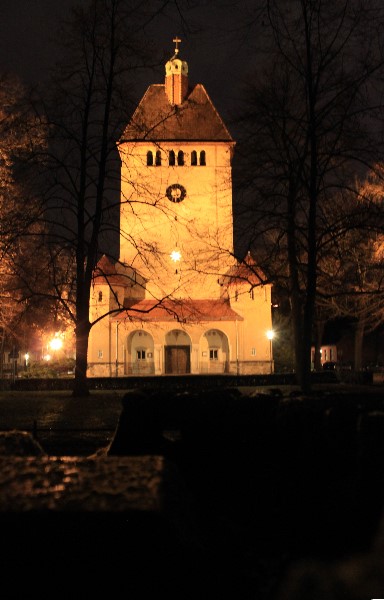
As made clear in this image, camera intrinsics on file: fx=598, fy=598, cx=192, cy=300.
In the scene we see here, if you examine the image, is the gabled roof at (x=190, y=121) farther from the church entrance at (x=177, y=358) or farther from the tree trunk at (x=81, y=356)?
the tree trunk at (x=81, y=356)

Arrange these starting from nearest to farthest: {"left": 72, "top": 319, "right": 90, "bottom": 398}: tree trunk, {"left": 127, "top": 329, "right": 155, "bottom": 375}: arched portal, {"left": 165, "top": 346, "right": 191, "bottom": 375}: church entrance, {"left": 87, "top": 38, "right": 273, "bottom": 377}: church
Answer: {"left": 72, "top": 319, "right": 90, "bottom": 398}: tree trunk < {"left": 87, "top": 38, "right": 273, "bottom": 377}: church < {"left": 127, "top": 329, "right": 155, "bottom": 375}: arched portal < {"left": 165, "top": 346, "right": 191, "bottom": 375}: church entrance

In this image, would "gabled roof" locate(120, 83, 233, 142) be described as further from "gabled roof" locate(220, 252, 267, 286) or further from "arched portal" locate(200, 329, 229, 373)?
"arched portal" locate(200, 329, 229, 373)

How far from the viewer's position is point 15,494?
1.89 meters

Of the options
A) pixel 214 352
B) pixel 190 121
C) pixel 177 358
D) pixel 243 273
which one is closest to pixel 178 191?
pixel 190 121

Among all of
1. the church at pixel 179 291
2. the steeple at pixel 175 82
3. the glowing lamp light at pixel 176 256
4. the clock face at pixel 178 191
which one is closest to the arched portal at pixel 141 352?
the church at pixel 179 291

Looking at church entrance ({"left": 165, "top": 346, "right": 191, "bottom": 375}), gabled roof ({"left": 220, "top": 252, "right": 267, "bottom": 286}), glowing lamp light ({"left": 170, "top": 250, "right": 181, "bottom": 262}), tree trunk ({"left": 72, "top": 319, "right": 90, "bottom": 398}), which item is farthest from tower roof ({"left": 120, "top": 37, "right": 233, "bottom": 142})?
tree trunk ({"left": 72, "top": 319, "right": 90, "bottom": 398})

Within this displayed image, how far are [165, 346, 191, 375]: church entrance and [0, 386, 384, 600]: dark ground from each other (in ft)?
154

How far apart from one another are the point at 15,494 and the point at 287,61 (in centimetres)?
1578

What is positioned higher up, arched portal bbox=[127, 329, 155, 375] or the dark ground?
arched portal bbox=[127, 329, 155, 375]

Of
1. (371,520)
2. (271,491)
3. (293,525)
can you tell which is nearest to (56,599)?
(371,520)

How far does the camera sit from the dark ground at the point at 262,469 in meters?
2.80

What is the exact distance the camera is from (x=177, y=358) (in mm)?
52938

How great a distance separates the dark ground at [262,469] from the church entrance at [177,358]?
47.0 metres

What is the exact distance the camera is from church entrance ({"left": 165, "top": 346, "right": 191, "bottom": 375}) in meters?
52.9
